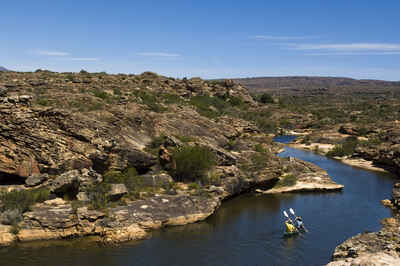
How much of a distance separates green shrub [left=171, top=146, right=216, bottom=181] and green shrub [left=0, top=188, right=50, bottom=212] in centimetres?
1351

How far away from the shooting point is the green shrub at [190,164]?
39219 millimetres

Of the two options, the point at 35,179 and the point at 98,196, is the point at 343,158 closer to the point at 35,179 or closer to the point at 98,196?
the point at 98,196

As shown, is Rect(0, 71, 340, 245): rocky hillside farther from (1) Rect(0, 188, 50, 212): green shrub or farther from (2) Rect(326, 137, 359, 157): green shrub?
(2) Rect(326, 137, 359, 157): green shrub

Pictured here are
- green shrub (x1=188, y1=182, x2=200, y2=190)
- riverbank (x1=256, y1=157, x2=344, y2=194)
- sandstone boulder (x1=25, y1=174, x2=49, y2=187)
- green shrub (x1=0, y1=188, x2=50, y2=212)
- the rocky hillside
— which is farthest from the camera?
riverbank (x1=256, y1=157, x2=344, y2=194)

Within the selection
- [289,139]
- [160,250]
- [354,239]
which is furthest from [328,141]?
[160,250]

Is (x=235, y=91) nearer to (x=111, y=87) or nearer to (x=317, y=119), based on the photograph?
(x=317, y=119)

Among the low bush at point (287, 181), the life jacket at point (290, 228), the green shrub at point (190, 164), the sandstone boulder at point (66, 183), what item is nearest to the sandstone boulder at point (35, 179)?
the sandstone boulder at point (66, 183)

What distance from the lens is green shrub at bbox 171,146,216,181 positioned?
1544 inches

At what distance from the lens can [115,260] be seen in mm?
25516

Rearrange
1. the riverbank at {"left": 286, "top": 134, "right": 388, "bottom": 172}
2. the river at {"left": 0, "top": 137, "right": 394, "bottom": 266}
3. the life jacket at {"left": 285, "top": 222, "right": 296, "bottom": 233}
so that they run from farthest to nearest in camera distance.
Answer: the riverbank at {"left": 286, "top": 134, "right": 388, "bottom": 172} < the life jacket at {"left": 285, "top": 222, "right": 296, "bottom": 233} < the river at {"left": 0, "top": 137, "right": 394, "bottom": 266}

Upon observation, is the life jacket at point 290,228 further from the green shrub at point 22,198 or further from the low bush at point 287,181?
the green shrub at point 22,198

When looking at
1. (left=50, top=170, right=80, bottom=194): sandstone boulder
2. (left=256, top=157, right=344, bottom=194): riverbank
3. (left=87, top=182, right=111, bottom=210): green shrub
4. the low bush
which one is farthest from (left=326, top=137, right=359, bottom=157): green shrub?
(left=50, top=170, right=80, bottom=194): sandstone boulder

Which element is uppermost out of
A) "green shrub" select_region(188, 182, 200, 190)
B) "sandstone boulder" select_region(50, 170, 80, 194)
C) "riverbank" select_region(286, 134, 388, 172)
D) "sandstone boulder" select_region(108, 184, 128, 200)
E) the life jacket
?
"sandstone boulder" select_region(50, 170, 80, 194)

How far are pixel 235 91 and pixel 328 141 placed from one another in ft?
144
